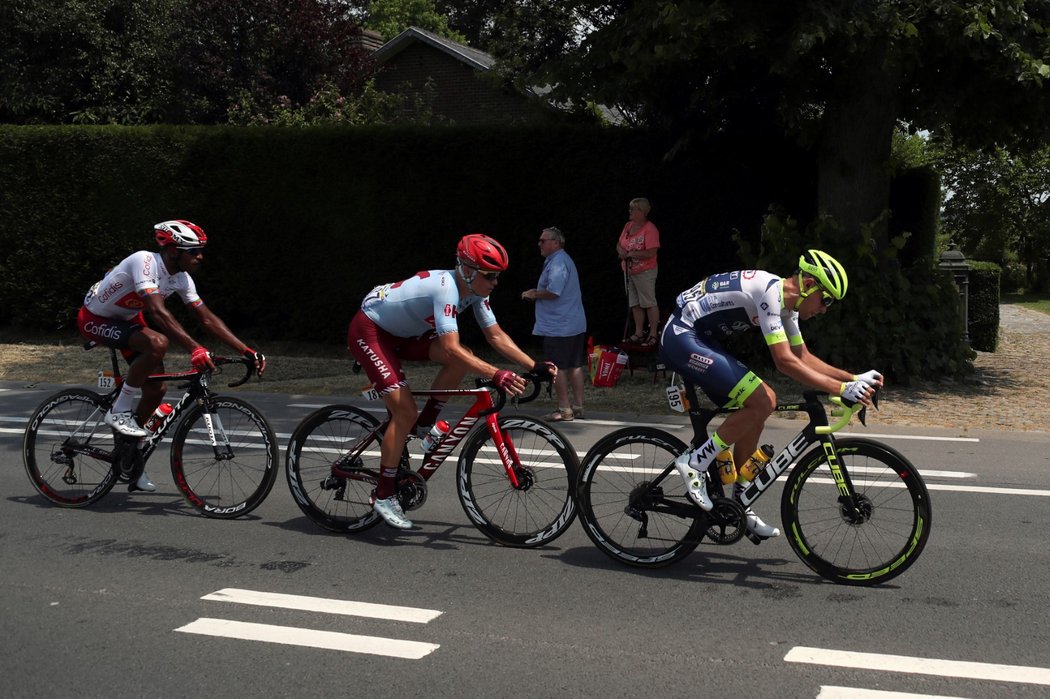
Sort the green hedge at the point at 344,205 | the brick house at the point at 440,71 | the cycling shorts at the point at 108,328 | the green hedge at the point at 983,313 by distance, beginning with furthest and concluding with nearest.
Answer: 1. the brick house at the point at 440,71
2. the green hedge at the point at 983,313
3. the green hedge at the point at 344,205
4. the cycling shorts at the point at 108,328

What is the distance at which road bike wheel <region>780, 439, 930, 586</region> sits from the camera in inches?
225

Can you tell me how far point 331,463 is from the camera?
7012 mm

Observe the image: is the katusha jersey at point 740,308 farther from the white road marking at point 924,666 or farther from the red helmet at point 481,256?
the white road marking at point 924,666

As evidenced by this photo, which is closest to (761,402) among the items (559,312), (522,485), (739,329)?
(739,329)

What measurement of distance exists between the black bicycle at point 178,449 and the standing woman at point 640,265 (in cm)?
670

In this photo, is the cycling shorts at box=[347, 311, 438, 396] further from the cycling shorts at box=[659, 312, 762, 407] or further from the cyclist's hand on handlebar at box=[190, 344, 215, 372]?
the cycling shorts at box=[659, 312, 762, 407]

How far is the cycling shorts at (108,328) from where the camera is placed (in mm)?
7546

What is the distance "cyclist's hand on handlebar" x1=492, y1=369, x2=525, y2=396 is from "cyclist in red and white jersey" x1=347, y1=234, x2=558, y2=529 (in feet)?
0.28

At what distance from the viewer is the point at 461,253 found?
21.6ft

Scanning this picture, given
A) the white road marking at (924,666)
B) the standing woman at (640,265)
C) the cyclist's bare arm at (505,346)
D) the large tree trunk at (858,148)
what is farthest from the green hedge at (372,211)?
the white road marking at (924,666)

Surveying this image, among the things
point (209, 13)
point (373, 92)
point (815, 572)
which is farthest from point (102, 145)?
point (815, 572)

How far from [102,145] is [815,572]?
14.0m

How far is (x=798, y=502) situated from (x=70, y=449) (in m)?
4.66

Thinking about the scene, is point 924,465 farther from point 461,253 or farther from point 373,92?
point 373,92
